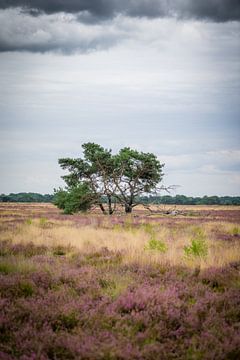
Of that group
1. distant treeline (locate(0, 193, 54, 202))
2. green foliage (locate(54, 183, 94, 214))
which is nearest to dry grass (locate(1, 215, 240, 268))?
green foliage (locate(54, 183, 94, 214))

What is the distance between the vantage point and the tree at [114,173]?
37.7m

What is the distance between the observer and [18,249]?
471 inches

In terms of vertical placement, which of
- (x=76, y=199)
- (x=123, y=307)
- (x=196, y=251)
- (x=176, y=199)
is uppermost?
(x=176, y=199)

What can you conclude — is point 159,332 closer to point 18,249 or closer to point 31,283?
point 31,283

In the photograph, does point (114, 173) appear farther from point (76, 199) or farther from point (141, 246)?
point (141, 246)

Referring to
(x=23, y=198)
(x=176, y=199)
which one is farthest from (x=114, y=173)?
(x=23, y=198)

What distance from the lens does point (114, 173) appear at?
3797cm

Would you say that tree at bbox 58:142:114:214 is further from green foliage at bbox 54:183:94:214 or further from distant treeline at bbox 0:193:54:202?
distant treeline at bbox 0:193:54:202

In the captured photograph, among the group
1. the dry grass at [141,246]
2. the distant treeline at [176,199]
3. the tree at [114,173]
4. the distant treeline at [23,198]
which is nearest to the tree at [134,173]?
the tree at [114,173]

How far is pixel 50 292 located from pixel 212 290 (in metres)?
3.27

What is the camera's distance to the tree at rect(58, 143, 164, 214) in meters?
37.7

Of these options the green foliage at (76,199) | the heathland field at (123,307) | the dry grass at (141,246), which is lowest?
the heathland field at (123,307)

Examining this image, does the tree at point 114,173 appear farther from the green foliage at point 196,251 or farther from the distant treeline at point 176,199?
the distant treeline at point 176,199

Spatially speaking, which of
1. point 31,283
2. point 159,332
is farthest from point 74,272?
point 159,332
